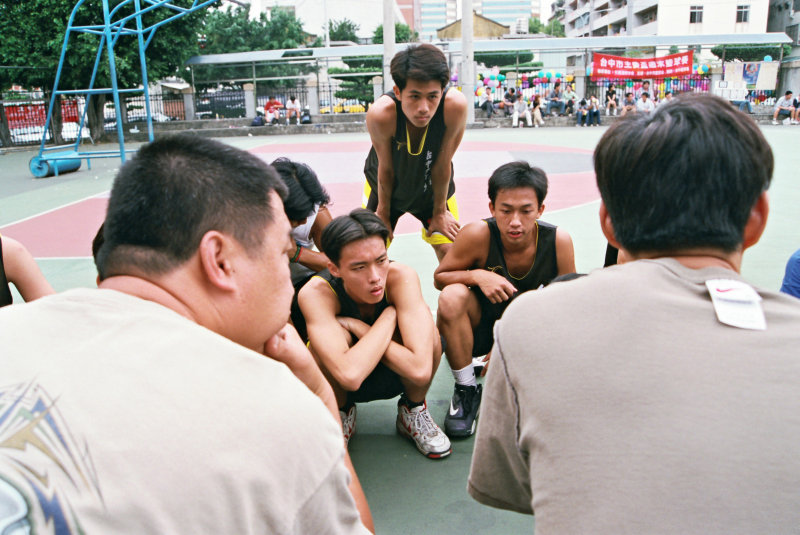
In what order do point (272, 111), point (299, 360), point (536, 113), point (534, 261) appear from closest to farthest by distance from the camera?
point (299, 360), point (534, 261), point (536, 113), point (272, 111)

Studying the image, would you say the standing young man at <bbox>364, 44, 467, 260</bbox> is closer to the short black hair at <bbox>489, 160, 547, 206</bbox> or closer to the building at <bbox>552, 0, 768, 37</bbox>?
the short black hair at <bbox>489, 160, 547, 206</bbox>

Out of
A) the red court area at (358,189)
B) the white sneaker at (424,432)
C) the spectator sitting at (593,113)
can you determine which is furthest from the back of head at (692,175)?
the spectator sitting at (593,113)

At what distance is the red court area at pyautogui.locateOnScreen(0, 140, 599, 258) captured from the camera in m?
6.62

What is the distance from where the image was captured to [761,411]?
91 cm

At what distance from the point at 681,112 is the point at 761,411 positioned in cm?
51

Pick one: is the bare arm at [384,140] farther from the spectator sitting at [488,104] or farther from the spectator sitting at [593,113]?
the spectator sitting at [488,104]

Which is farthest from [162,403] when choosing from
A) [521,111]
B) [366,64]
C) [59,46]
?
[366,64]

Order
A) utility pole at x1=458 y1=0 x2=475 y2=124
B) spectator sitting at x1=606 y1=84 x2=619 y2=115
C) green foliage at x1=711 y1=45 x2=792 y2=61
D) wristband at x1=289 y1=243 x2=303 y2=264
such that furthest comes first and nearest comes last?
green foliage at x1=711 y1=45 x2=792 y2=61 < spectator sitting at x1=606 y1=84 x2=619 y2=115 < utility pole at x1=458 y1=0 x2=475 y2=124 < wristband at x1=289 y1=243 x2=303 y2=264

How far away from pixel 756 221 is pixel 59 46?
68.5 ft

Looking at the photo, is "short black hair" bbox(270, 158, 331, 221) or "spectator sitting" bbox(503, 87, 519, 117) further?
"spectator sitting" bbox(503, 87, 519, 117)

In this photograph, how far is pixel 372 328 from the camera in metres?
2.62

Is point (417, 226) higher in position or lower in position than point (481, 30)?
lower

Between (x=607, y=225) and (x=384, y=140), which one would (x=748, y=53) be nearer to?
(x=384, y=140)

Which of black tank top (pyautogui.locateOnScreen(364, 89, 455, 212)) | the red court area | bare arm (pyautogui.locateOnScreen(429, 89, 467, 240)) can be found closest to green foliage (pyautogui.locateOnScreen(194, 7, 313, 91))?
the red court area
